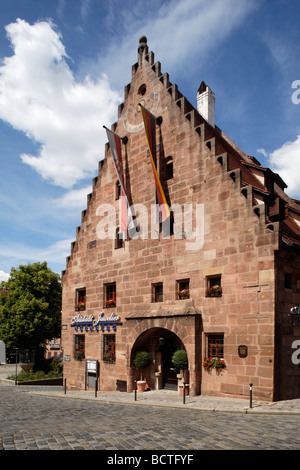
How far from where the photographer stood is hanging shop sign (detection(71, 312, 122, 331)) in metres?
23.5

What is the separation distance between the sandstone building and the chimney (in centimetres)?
9

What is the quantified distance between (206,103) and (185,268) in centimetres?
1365

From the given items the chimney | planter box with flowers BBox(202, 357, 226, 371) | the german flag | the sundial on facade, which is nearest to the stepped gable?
the chimney

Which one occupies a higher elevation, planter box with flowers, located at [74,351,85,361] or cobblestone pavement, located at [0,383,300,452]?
cobblestone pavement, located at [0,383,300,452]

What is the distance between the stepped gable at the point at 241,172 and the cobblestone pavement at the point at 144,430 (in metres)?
7.26

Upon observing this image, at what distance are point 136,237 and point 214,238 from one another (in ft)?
18.7

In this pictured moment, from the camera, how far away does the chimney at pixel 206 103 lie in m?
27.9

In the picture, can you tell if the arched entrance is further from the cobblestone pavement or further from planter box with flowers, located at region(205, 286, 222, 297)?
the cobblestone pavement

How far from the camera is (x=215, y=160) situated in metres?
18.8

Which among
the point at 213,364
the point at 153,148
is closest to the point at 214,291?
the point at 213,364

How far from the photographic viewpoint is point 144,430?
10.8m

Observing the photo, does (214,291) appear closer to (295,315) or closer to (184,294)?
(184,294)

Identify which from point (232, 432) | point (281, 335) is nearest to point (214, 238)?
point (281, 335)
